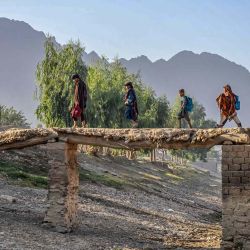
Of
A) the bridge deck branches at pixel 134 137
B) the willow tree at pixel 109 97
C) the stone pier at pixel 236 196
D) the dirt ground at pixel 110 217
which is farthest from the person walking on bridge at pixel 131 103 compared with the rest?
the willow tree at pixel 109 97

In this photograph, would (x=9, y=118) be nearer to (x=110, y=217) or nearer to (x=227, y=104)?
(x=110, y=217)

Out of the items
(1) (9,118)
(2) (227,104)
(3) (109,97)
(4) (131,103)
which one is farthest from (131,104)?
(1) (9,118)

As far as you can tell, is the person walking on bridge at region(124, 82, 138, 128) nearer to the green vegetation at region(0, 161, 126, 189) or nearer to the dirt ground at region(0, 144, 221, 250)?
the dirt ground at region(0, 144, 221, 250)

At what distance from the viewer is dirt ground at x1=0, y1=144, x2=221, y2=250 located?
1705 cm

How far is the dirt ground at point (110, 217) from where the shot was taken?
55.9ft

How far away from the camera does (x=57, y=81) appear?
45156 mm

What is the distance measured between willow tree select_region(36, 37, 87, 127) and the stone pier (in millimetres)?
30258

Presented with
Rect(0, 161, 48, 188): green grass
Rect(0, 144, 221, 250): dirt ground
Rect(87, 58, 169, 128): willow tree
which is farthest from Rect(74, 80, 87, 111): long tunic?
Rect(87, 58, 169, 128): willow tree

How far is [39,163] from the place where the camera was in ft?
117

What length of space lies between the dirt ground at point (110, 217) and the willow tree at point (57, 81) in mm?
5539

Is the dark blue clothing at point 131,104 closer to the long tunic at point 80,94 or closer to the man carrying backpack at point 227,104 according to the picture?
the long tunic at point 80,94

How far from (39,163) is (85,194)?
8.00m

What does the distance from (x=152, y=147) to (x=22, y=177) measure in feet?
50.2

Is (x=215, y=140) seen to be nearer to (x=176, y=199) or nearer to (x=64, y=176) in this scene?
(x=64, y=176)
